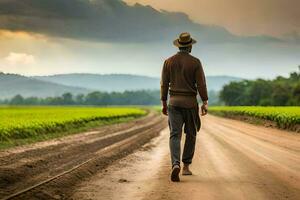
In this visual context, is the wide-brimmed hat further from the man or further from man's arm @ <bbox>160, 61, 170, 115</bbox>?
man's arm @ <bbox>160, 61, 170, 115</bbox>

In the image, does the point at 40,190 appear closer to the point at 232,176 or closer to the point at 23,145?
the point at 232,176

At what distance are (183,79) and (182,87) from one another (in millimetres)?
147

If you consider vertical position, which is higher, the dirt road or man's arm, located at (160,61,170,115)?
man's arm, located at (160,61,170,115)

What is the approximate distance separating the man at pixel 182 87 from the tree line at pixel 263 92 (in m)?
87.3

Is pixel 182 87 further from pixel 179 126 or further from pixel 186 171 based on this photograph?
pixel 186 171

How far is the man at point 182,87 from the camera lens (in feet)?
33.4

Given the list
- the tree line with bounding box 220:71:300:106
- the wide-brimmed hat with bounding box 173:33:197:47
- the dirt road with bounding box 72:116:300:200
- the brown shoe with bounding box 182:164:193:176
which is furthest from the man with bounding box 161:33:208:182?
the tree line with bounding box 220:71:300:106

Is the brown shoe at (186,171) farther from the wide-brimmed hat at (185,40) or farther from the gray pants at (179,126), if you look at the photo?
the wide-brimmed hat at (185,40)

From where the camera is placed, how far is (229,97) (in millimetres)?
156125

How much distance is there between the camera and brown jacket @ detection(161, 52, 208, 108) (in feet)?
33.5

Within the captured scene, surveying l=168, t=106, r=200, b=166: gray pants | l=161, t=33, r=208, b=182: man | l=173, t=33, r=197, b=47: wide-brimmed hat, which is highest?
l=173, t=33, r=197, b=47: wide-brimmed hat

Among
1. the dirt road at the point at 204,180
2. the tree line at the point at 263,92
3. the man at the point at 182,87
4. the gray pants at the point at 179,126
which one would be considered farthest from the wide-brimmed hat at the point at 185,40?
the tree line at the point at 263,92

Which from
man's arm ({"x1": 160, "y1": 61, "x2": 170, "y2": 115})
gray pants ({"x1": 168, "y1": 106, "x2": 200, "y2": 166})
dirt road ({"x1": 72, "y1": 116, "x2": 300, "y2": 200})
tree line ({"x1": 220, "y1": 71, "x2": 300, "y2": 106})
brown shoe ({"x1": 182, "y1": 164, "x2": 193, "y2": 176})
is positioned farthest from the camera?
tree line ({"x1": 220, "y1": 71, "x2": 300, "y2": 106})

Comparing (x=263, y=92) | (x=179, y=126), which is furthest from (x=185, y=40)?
(x=263, y=92)
